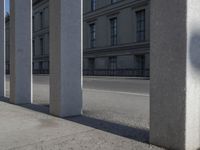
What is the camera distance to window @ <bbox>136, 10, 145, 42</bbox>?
1476 inches

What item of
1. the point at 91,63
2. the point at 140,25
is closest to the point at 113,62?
the point at 91,63

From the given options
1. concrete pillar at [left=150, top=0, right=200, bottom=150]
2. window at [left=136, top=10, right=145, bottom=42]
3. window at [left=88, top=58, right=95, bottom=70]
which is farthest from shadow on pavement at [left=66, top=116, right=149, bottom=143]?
window at [left=88, top=58, right=95, bottom=70]

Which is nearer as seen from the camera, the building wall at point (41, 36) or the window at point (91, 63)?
the window at point (91, 63)

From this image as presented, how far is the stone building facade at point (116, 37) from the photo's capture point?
120 ft

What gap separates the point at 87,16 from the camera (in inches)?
1895

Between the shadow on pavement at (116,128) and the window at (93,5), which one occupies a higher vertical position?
the window at (93,5)

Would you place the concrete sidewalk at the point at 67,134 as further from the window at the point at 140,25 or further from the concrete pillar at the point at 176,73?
the window at the point at 140,25

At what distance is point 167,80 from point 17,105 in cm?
620

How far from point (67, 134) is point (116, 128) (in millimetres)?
1028

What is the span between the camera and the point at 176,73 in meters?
4.21

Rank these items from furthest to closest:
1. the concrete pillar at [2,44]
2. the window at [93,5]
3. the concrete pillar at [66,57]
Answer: the window at [93,5]
the concrete pillar at [2,44]
the concrete pillar at [66,57]

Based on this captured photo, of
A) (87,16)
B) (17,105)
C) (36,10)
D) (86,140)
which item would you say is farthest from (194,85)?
(36,10)

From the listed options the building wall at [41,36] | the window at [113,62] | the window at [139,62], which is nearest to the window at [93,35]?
the window at [113,62]

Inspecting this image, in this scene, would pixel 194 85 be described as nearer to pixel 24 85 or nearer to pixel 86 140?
pixel 86 140
